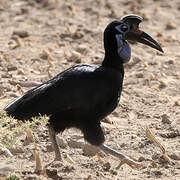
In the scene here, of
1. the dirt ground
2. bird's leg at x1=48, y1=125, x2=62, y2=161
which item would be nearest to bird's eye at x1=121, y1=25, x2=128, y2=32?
the dirt ground

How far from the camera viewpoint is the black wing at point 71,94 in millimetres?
5582

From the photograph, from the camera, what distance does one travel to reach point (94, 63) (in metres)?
9.08

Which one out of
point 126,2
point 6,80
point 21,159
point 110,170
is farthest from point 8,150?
point 126,2

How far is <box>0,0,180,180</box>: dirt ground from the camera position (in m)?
5.70

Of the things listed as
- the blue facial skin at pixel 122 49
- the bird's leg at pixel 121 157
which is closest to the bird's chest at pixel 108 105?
the bird's leg at pixel 121 157

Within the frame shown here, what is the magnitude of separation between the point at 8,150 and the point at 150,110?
2.46m

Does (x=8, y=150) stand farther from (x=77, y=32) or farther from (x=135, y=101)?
(x=77, y=32)

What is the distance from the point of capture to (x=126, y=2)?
13.3 metres

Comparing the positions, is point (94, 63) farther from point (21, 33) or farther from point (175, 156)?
point (175, 156)

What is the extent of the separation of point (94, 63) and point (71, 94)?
11.4 ft

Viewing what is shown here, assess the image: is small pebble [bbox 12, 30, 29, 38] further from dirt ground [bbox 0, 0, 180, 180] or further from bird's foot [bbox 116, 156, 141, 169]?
bird's foot [bbox 116, 156, 141, 169]

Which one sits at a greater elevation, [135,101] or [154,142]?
[154,142]

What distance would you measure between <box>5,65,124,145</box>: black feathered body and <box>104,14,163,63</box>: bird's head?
41 cm

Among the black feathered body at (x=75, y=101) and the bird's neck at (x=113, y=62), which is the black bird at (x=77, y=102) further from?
the bird's neck at (x=113, y=62)
